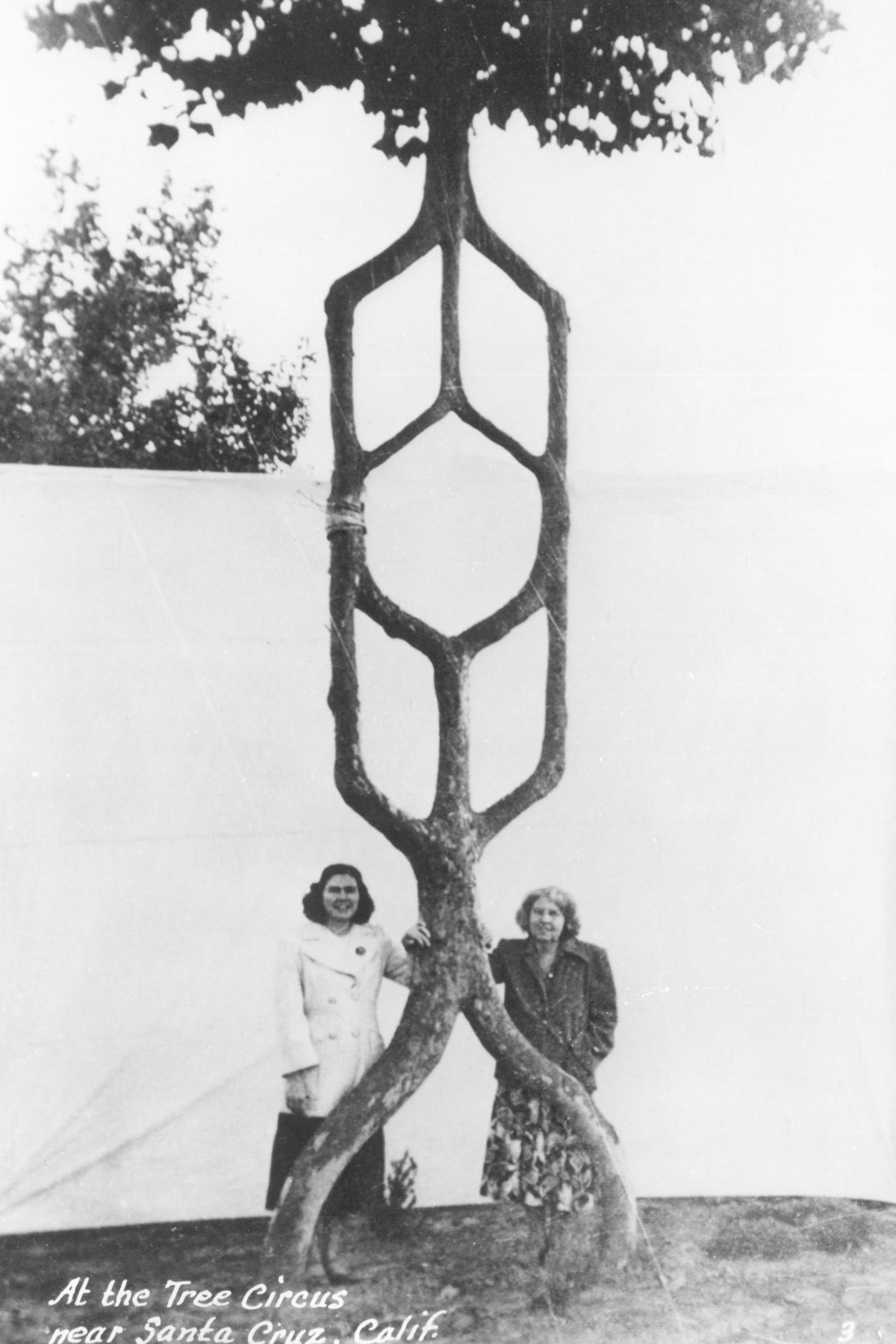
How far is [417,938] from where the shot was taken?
8.92 feet

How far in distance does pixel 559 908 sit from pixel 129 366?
168 centimetres

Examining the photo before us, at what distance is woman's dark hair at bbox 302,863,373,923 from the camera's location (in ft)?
9.04

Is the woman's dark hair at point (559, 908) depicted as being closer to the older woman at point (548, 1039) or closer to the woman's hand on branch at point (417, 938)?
the older woman at point (548, 1039)

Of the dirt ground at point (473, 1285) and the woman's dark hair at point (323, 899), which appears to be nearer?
the dirt ground at point (473, 1285)

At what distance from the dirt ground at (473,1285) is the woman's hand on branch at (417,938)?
64 cm

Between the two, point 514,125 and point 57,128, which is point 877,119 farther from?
point 57,128

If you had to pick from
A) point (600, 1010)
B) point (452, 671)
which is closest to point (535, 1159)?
point (600, 1010)

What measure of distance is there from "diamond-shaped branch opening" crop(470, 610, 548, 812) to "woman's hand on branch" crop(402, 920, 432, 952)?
1.16 feet

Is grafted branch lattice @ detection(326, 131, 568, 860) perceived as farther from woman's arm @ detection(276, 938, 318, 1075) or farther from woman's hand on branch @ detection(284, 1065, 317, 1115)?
woman's hand on branch @ detection(284, 1065, 317, 1115)

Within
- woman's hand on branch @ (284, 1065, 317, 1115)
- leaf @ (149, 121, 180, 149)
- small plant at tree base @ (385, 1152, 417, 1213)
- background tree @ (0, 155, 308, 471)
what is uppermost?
leaf @ (149, 121, 180, 149)

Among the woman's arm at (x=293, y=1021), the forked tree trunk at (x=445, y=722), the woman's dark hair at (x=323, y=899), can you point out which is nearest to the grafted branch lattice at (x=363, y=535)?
the forked tree trunk at (x=445, y=722)

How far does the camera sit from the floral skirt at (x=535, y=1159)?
2691 mm

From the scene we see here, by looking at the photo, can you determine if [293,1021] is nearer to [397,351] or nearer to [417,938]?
[417,938]

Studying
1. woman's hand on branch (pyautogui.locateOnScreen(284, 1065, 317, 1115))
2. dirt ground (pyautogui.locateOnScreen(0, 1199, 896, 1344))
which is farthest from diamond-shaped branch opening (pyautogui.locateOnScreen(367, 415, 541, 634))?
dirt ground (pyautogui.locateOnScreen(0, 1199, 896, 1344))
